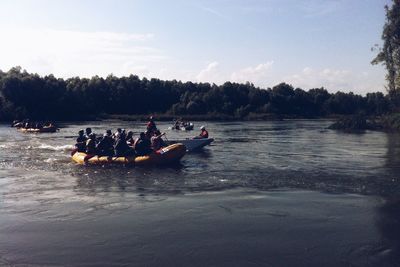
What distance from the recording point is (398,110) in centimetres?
4969

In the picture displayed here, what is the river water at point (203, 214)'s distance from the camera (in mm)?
8562

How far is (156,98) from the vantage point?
3888 inches

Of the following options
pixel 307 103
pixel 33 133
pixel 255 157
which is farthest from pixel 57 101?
pixel 255 157

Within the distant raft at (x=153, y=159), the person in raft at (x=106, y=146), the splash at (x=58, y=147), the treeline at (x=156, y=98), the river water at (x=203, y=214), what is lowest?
the river water at (x=203, y=214)

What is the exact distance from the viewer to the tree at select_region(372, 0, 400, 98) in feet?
157

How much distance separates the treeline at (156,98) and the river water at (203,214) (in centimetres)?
6115

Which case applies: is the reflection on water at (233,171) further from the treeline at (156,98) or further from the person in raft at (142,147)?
the treeline at (156,98)

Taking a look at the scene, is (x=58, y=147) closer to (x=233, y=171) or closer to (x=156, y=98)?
(x=233, y=171)

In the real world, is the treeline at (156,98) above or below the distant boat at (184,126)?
above

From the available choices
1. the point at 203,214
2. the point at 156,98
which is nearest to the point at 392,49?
the point at 203,214

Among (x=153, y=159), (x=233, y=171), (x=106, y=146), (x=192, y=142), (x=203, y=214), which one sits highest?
(x=106, y=146)

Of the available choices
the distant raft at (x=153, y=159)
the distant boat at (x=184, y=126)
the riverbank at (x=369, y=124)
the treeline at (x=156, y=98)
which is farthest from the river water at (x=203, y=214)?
the treeline at (x=156, y=98)

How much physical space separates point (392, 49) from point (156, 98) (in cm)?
5796

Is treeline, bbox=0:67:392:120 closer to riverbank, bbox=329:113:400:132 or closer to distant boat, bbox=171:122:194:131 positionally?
riverbank, bbox=329:113:400:132
